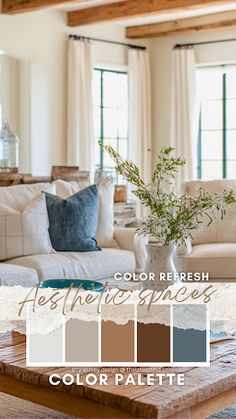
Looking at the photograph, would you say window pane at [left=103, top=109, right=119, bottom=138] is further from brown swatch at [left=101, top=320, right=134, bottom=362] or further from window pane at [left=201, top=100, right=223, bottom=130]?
brown swatch at [left=101, top=320, right=134, bottom=362]

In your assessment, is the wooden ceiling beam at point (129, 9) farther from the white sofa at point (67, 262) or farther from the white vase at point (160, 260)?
the white vase at point (160, 260)

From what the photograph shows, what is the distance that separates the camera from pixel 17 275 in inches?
160

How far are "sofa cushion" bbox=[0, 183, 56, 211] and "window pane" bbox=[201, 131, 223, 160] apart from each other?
400 cm

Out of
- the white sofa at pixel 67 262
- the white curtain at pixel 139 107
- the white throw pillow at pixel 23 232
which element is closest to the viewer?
the white sofa at pixel 67 262

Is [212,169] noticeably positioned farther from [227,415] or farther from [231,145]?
[227,415]

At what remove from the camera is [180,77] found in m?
8.52

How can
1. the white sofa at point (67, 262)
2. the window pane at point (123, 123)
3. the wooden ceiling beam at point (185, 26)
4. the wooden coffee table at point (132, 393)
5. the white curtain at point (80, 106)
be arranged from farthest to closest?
1. the window pane at point (123, 123)
2. the white curtain at point (80, 106)
3. the wooden ceiling beam at point (185, 26)
4. the white sofa at point (67, 262)
5. the wooden coffee table at point (132, 393)

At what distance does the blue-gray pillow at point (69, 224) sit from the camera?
4.73 metres

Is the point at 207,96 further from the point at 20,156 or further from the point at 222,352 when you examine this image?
the point at 222,352

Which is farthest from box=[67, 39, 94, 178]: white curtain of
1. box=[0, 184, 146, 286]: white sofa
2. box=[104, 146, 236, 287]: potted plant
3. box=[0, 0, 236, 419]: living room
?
box=[104, 146, 236, 287]: potted plant

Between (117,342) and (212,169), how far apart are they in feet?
20.8

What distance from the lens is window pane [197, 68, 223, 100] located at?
8.52 m

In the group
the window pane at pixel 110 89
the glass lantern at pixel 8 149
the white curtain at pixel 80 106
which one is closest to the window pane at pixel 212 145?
the window pane at pixel 110 89

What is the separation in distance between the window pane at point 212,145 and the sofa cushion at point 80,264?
157 inches
